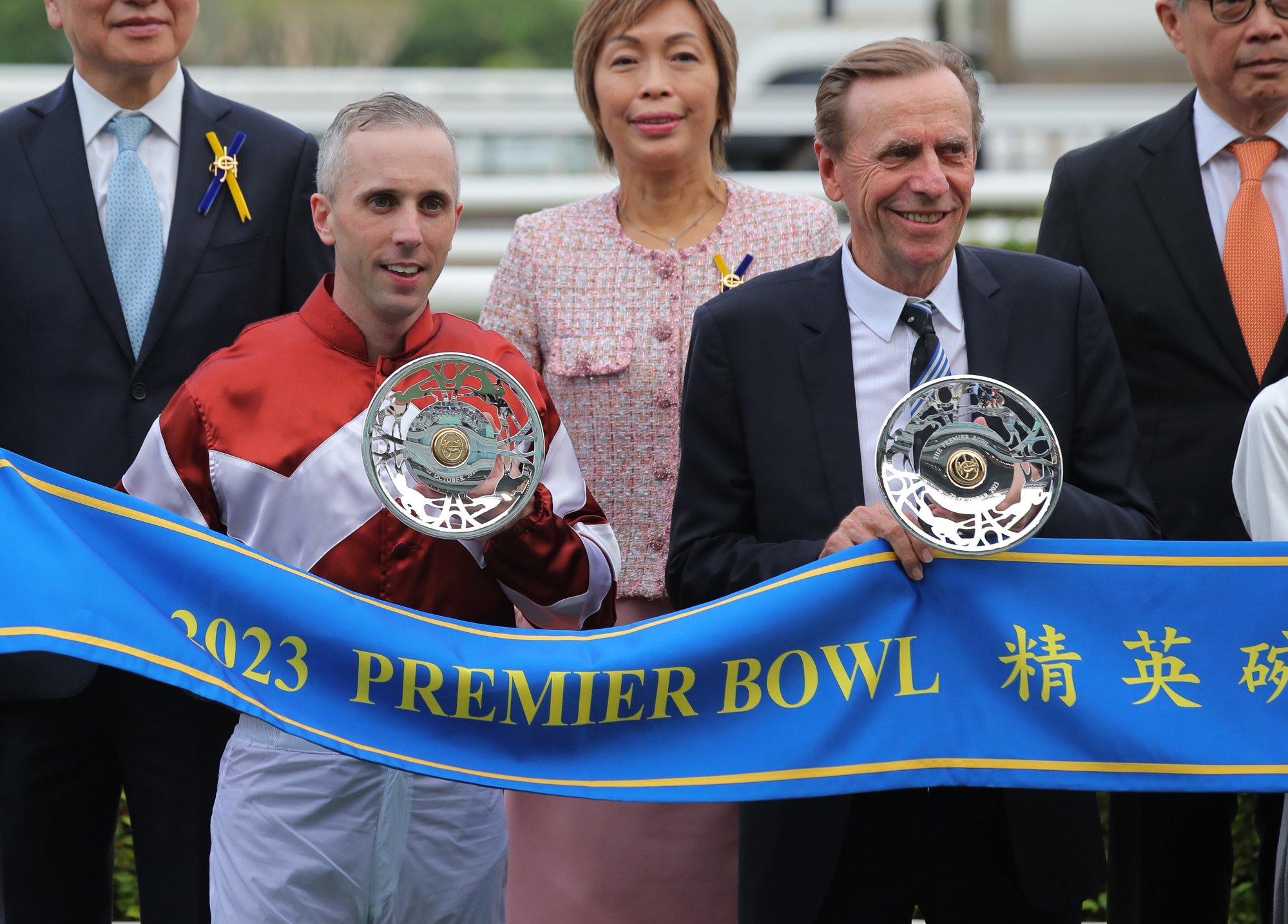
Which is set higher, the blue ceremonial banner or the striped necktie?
the striped necktie

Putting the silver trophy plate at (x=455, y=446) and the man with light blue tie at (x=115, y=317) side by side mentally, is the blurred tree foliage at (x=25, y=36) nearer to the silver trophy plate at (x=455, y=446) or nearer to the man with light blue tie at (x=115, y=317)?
the man with light blue tie at (x=115, y=317)

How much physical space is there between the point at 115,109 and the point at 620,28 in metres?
1.24

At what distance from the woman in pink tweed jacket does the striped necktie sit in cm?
89

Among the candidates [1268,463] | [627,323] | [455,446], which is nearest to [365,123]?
[455,446]

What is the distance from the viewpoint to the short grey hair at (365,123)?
3.42 meters

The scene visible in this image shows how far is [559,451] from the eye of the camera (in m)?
3.49

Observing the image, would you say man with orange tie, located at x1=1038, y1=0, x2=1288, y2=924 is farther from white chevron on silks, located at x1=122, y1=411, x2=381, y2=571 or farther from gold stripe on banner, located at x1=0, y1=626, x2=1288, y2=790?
white chevron on silks, located at x1=122, y1=411, x2=381, y2=571

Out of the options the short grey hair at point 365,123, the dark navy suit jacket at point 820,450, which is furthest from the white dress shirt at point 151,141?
the dark navy suit jacket at point 820,450

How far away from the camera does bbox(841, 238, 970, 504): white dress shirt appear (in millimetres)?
3338

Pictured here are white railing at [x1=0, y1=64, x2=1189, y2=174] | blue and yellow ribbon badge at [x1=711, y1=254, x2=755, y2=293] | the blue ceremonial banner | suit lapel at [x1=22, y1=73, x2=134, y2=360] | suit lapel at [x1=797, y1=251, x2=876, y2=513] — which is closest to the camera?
the blue ceremonial banner

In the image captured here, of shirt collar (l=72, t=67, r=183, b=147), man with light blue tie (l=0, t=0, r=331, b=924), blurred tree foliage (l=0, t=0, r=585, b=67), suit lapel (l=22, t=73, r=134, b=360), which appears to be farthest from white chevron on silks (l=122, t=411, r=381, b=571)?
blurred tree foliage (l=0, t=0, r=585, b=67)

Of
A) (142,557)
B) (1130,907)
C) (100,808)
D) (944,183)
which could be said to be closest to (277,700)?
(142,557)

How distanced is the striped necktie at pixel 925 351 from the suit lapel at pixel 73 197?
180cm

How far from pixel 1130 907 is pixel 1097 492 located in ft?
5.05
